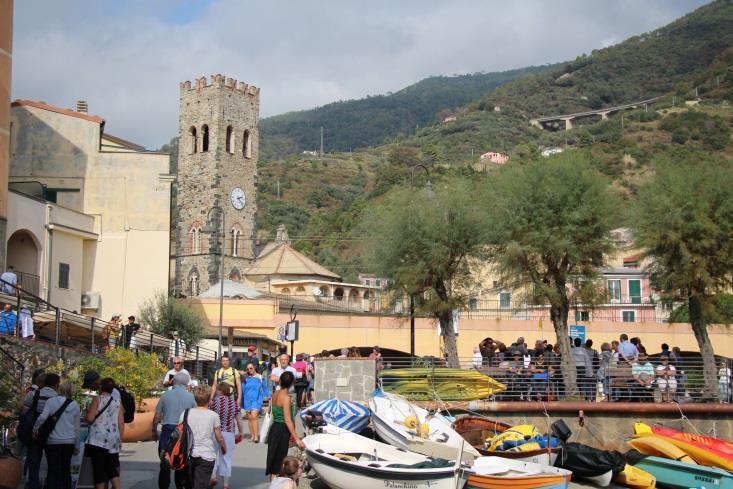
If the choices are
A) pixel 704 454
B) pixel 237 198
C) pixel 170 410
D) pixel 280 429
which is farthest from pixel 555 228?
pixel 237 198

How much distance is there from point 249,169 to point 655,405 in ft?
211

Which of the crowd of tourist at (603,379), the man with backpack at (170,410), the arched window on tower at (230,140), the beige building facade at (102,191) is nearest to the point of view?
the man with backpack at (170,410)

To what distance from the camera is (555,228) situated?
2919 cm

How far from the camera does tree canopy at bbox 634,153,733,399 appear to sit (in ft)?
92.1

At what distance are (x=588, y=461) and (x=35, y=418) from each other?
36.6 ft

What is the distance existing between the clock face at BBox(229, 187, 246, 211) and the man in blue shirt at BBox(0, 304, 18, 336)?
6096cm

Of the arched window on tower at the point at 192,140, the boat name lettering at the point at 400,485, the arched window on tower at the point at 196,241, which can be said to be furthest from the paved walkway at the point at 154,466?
the arched window on tower at the point at 192,140

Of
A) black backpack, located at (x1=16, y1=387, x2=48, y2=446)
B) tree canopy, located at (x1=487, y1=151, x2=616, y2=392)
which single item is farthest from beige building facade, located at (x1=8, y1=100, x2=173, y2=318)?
black backpack, located at (x1=16, y1=387, x2=48, y2=446)

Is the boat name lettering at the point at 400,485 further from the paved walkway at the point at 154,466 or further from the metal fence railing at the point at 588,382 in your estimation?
the metal fence railing at the point at 588,382

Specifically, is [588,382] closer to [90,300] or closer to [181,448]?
[181,448]

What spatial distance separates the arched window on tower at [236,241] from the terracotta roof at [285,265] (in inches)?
88.7

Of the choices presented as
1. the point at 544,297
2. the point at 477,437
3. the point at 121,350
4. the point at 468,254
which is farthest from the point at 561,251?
the point at 121,350

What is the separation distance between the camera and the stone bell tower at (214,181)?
81.9m

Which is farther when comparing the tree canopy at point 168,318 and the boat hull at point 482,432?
the tree canopy at point 168,318
